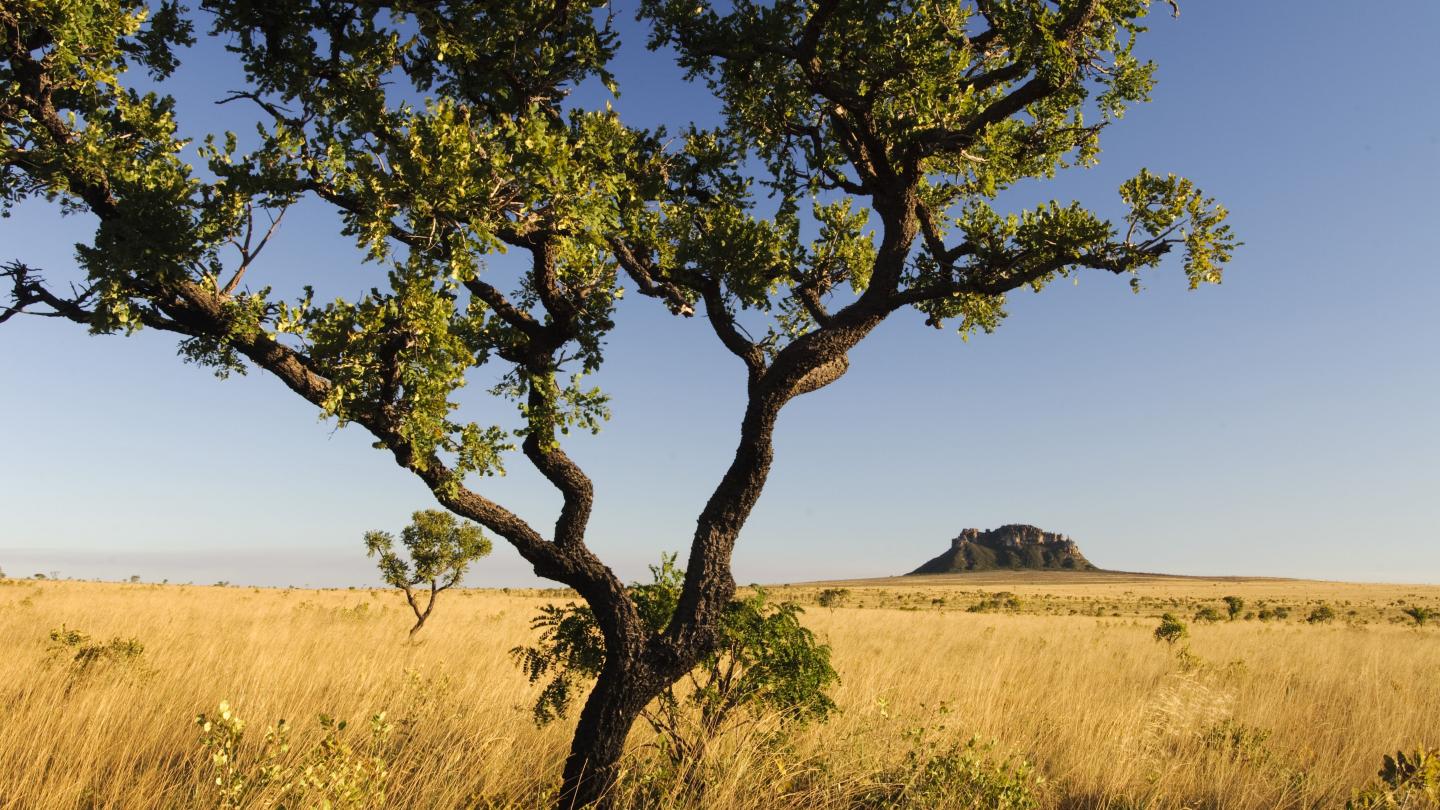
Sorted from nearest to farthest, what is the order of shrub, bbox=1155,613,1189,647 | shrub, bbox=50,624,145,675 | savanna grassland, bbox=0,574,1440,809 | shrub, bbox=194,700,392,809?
shrub, bbox=194,700,392,809, savanna grassland, bbox=0,574,1440,809, shrub, bbox=50,624,145,675, shrub, bbox=1155,613,1189,647

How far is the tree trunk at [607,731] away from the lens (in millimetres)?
6445

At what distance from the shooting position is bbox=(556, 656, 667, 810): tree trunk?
21.1ft

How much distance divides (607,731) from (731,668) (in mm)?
1451

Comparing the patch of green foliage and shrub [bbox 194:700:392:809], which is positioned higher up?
shrub [bbox 194:700:392:809]

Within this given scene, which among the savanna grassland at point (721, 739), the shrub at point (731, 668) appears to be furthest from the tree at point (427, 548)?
the shrub at point (731, 668)

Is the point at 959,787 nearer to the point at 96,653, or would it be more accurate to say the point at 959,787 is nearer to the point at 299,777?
the point at 299,777

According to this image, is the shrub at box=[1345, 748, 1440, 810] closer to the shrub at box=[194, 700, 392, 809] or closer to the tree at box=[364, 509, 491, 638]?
the shrub at box=[194, 700, 392, 809]

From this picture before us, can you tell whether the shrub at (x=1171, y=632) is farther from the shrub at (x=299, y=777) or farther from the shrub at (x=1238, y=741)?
the shrub at (x=299, y=777)

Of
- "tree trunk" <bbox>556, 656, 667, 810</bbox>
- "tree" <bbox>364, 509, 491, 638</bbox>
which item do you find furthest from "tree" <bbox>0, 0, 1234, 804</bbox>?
"tree" <bbox>364, 509, 491, 638</bbox>

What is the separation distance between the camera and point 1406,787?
682 cm

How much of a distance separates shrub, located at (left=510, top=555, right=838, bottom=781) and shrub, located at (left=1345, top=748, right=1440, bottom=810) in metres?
4.66

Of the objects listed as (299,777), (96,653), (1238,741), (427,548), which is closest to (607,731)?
(299,777)

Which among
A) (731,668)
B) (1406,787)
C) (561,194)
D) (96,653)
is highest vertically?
(561,194)

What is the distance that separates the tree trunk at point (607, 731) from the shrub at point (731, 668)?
59cm
